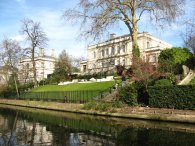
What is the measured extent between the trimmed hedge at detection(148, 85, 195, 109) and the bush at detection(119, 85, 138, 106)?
5.54 feet

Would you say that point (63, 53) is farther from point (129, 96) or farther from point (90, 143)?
point (90, 143)

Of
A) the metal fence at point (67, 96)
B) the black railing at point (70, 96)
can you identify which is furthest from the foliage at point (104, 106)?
the metal fence at point (67, 96)

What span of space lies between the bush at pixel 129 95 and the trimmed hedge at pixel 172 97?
1.69 metres

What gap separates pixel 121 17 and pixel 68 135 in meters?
18.4

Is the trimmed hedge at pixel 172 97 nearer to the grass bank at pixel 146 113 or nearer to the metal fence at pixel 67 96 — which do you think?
Answer: the grass bank at pixel 146 113

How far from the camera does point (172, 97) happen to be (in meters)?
21.4

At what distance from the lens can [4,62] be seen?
5800 cm

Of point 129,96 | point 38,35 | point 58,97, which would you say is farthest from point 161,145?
point 38,35

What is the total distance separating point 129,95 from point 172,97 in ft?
14.3

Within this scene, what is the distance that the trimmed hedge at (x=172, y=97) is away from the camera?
2023 centimetres

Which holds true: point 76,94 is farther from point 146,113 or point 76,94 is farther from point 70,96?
point 146,113

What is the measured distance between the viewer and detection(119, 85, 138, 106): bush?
24391mm

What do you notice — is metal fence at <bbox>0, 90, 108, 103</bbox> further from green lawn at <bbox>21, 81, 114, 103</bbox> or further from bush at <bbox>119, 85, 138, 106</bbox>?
bush at <bbox>119, 85, 138, 106</bbox>

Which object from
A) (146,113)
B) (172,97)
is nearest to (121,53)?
(172,97)
